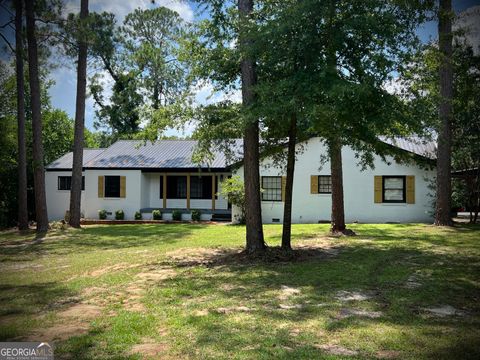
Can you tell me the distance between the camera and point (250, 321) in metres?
5.23

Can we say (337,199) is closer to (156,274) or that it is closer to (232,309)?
(156,274)

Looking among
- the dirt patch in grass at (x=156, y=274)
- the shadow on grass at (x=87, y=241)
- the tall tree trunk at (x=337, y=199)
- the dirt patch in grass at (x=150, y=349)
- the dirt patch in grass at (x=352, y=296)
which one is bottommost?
the shadow on grass at (x=87, y=241)

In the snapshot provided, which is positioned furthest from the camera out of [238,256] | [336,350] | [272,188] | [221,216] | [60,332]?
[221,216]

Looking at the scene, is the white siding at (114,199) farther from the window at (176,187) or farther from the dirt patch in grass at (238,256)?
the dirt patch in grass at (238,256)

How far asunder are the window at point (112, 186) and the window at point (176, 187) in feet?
10.3

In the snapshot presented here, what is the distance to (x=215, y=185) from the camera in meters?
25.7

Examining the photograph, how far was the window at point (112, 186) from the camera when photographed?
26.0 meters

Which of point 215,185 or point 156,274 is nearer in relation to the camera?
point 156,274

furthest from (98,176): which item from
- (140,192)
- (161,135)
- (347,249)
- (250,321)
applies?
(250,321)

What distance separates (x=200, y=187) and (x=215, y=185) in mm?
1232

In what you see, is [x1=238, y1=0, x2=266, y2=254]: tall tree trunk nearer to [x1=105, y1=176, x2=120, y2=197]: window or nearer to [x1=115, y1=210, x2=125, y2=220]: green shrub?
[x1=115, y1=210, x2=125, y2=220]: green shrub

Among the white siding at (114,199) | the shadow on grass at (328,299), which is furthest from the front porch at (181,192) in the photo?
the shadow on grass at (328,299)

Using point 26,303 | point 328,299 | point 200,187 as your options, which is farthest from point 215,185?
point 328,299

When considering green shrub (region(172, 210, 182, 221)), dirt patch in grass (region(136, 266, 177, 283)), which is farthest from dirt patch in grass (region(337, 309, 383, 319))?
green shrub (region(172, 210, 182, 221))
